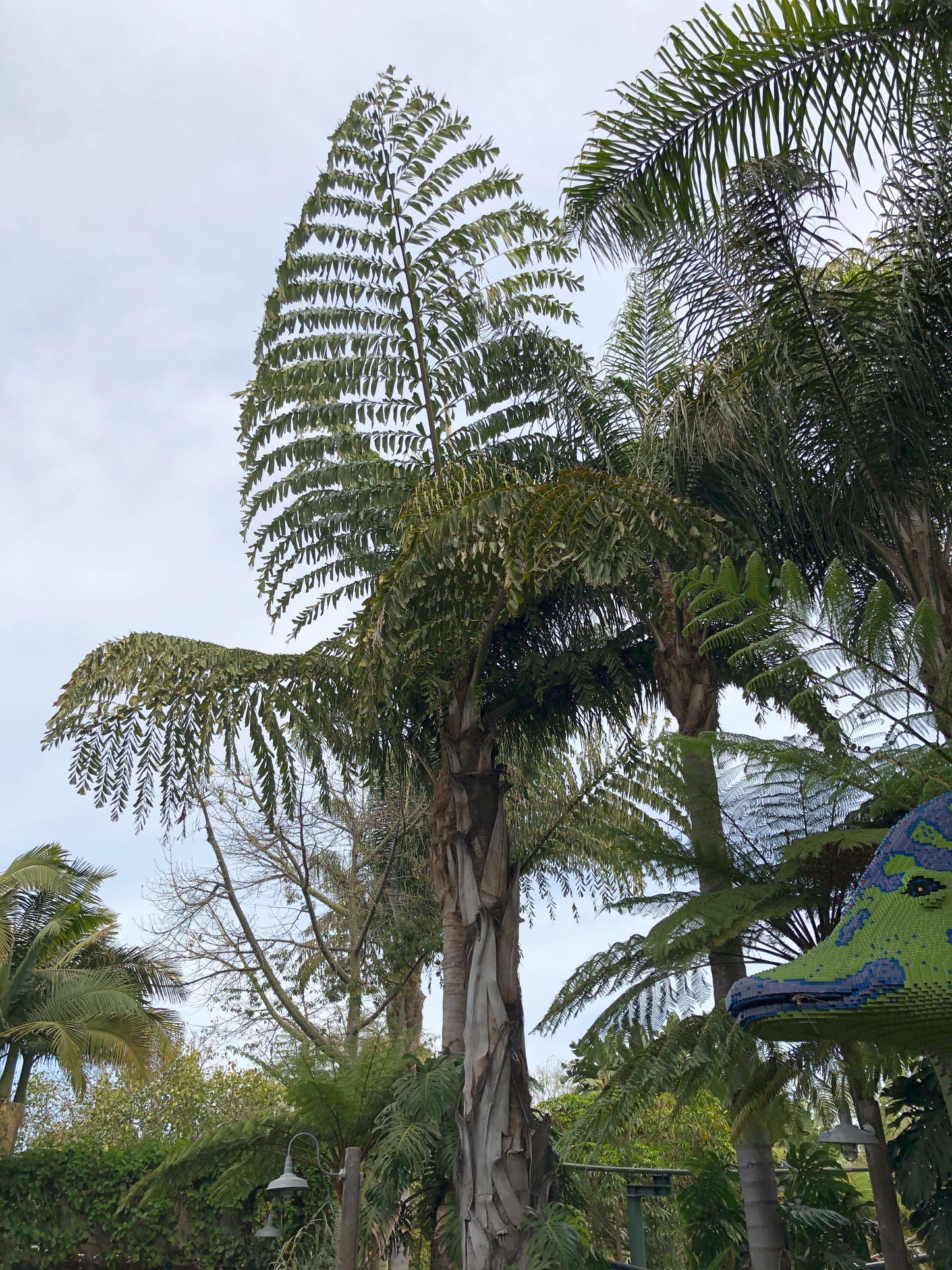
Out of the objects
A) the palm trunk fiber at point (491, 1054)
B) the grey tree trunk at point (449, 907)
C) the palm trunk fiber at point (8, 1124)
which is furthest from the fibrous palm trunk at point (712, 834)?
the palm trunk fiber at point (8, 1124)

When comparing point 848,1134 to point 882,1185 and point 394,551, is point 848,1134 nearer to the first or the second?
point 882,1185

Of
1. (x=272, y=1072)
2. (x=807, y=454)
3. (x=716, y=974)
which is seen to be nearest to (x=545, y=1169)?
(x=716, y=974)

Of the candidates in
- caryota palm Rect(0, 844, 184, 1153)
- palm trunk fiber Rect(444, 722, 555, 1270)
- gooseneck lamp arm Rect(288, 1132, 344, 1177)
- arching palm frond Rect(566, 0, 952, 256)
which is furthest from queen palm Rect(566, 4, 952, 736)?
caryota palm Rect(0, 844, 184, 1153)

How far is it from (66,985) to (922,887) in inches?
576

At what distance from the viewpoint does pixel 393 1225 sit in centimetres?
871

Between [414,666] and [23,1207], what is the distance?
8.66m

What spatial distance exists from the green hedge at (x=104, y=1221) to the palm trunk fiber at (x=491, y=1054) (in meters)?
6.04

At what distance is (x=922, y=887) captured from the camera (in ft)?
11.0

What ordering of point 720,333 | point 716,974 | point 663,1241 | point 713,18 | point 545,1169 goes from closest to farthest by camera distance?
point 713,18 < point 716,974 < point 545,1169 < point 720,333 < point 663,1241

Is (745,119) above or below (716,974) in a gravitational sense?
above

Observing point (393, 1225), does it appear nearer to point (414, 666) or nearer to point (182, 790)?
point (182, 790)

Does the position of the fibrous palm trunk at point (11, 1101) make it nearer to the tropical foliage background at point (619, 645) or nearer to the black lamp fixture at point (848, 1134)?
the tropical foliage background at point (619, 645)

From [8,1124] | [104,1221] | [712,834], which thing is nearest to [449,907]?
[712,834]

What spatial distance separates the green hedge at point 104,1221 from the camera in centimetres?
1175
